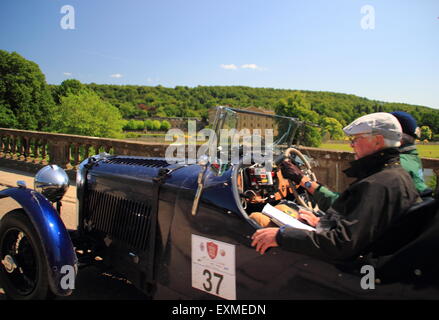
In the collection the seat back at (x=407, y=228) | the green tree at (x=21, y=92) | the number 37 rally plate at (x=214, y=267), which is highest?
the green tree at (x=21, y=92)

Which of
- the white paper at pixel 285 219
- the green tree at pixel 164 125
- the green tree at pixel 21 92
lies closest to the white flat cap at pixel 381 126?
the white paper at pixel 285 219

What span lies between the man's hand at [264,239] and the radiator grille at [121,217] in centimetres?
111

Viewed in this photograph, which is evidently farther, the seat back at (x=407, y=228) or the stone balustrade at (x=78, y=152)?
the stone balustrade at (x=78, y=152)

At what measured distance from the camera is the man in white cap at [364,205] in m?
1.71

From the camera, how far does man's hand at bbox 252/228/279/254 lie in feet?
6.25

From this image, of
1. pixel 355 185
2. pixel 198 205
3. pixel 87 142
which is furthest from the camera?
pixel 87 142

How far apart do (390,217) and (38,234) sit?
2.66 metres

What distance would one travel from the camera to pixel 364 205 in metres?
1.71

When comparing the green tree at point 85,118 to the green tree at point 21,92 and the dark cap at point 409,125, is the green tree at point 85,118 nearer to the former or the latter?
the green tree at point 21,92

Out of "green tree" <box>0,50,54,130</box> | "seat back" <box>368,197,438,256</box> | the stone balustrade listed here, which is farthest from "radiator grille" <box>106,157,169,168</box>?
"green tree" <box>0,50,54,130</box>

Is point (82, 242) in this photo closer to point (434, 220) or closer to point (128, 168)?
point (128, 168)

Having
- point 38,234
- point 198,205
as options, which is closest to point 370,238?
point 198,205

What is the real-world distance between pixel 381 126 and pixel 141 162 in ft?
7.07

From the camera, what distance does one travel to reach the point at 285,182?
10.5 ft
